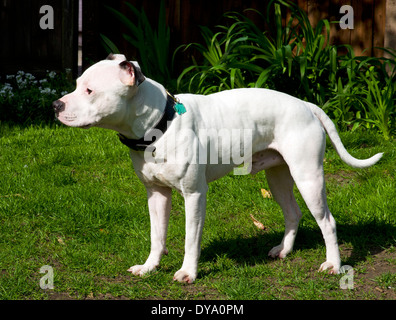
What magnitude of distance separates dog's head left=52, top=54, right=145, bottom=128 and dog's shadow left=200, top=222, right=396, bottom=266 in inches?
54.6

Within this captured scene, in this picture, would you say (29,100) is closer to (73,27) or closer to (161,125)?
(73,27)

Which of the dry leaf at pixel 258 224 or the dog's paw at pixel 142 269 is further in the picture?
the dry leaf at pixel 258 224

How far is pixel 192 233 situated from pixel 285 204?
0.90 m

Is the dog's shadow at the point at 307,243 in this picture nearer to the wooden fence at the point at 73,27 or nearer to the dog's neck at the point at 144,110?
the dog's neck at the point at 144,110

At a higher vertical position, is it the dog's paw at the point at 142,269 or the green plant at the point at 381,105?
the green plant at the point at 381,105

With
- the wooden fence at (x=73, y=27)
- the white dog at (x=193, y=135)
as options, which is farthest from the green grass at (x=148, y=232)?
the wooden fence at (x=73, y=27)

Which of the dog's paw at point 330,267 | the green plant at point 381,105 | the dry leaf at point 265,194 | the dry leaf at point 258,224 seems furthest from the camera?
the green plant at point 381,105

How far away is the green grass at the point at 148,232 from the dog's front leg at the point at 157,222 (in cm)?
9

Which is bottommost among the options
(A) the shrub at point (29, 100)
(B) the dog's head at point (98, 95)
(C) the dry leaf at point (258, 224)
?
(C) the dry leaf at point (258, 224)

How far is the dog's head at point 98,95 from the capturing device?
10.8 ft

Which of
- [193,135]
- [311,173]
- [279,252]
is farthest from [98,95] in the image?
[279,252]

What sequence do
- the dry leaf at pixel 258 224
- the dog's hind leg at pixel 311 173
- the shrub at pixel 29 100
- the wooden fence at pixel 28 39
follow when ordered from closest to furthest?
the dog's hind leg at pixel 311 173 < the dry leaf at pixel 258 224 < the shrub at pixel 29 100 < the wooden fence at pixel 28 39

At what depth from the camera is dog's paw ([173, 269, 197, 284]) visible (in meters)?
A: 3.69

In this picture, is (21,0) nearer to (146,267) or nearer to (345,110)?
(345,110)
